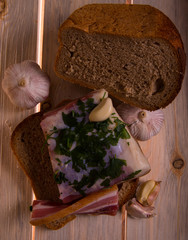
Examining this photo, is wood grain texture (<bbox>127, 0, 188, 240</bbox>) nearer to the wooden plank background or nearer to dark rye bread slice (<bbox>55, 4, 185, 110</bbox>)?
the wooden plank background

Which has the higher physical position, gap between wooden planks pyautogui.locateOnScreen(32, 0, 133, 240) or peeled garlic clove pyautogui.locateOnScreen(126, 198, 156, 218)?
gap between wooden planks pyautogui.locateOnScreen(32, 0, 133, 240)

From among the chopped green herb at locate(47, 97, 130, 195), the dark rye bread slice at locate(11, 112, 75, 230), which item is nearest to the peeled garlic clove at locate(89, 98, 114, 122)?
the chopped green herb at locate(47, 97, 130, 195)

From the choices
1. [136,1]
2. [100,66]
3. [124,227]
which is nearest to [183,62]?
[100,66]

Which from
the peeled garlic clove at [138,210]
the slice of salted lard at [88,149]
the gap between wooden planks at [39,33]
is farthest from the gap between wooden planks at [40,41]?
the slice of salted lard at [88,149]

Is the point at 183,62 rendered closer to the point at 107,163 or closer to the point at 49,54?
the point at 107,163

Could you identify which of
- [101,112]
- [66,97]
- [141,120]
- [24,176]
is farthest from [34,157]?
[141,120]

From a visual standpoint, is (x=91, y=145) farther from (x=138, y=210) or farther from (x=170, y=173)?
(x=170, y=173)
